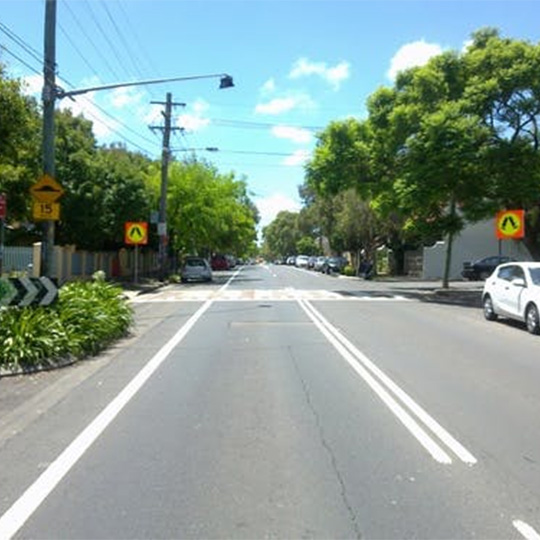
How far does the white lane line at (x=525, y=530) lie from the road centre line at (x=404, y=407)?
1.52 metres

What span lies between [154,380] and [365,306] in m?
16.5

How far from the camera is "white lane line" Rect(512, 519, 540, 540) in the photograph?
5277 millimetres

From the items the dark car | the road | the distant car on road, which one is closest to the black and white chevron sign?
the road

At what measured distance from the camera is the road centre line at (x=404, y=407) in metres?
7.44

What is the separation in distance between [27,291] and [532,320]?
414 inches

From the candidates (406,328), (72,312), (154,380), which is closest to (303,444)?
(154,380)

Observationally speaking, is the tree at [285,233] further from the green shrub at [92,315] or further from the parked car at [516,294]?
the green shrub at [92,315]

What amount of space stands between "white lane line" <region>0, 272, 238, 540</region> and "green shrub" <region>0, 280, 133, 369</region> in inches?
67.8

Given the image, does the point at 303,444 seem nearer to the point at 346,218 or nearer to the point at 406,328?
the point at 406,328

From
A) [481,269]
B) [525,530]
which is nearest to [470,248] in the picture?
[481,269]

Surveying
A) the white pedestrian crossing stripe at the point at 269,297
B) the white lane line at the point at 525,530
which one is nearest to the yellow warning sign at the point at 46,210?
the white pedestrian crossing stripe at the point at 269,297

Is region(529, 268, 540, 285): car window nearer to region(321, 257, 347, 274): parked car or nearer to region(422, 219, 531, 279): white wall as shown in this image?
region(422, 219, 531, 279): white wall

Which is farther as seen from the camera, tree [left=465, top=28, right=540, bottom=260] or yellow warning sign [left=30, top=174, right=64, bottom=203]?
tree [left=465, top=28, right=540, bottom=260]

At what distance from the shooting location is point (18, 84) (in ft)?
56.6
